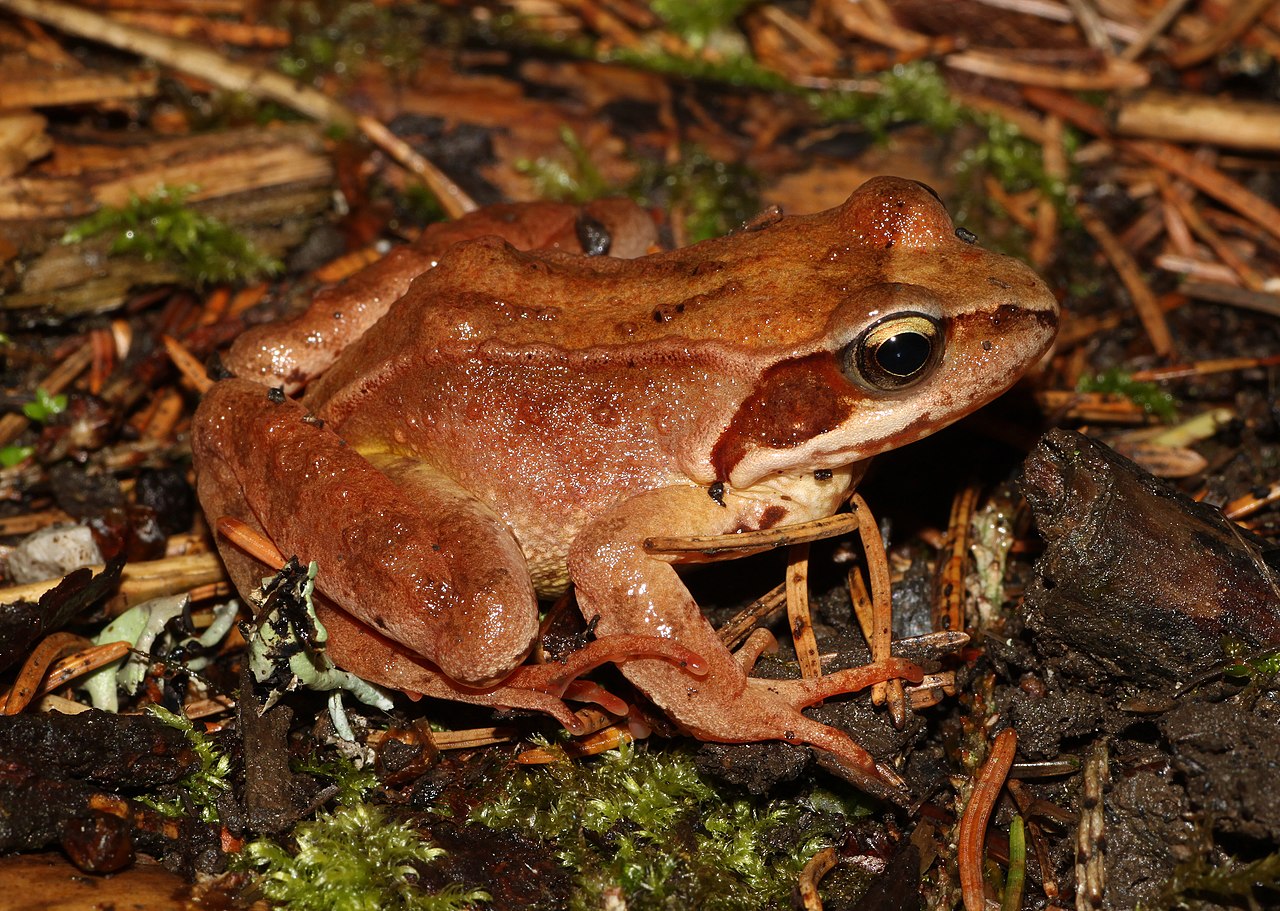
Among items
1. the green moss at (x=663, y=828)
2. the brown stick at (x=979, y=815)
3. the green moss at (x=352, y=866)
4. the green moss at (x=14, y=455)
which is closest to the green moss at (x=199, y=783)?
the green moss at (x=352, y=866)

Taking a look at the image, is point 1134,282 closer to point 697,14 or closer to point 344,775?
point 697,14

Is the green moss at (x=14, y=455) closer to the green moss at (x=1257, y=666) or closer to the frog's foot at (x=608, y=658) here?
the frog's foot at (x=608, y=658)

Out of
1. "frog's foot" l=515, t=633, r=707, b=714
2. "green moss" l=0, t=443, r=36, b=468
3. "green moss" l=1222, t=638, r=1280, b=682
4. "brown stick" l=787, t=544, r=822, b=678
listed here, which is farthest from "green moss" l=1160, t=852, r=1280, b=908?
"green moss" l=0, t=443, r=36, b=468

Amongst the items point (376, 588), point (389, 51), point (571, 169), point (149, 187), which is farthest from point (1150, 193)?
point (149, 187)

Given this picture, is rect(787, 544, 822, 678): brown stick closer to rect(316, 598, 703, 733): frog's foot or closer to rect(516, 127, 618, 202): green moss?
rect(316, 598, 703, 733): frog's foot

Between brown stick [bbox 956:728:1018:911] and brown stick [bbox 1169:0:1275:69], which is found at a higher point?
brown stick [bbox 1169:0:1275:69]

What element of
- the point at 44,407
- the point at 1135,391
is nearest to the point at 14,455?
the point at 44,407

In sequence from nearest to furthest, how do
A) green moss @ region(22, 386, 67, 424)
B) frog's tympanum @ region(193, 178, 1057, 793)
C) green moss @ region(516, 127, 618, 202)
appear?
1. frog's tympanum @ region(193, 178, 1057, 793)
2. green moss @ region(22, 386, 67, 424)
3. green moss @ region(516, 127, 618, 202)
